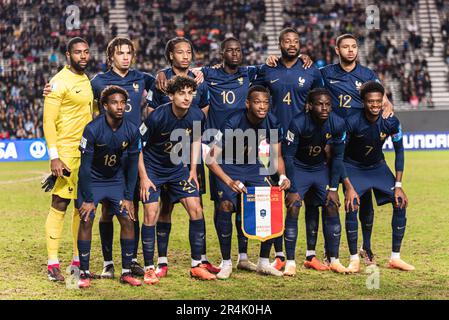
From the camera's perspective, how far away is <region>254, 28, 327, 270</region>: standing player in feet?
27.8

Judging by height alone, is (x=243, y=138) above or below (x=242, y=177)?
above

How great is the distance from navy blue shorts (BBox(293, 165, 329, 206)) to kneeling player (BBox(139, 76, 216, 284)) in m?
1.08

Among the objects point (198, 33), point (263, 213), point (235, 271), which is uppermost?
point (198, 33)

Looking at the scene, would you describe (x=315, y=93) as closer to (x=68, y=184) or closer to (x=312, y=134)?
(x=312, y=134)

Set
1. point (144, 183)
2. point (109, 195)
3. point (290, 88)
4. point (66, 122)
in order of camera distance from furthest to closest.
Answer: point (290, 88), point (66, 122), point (144, 183), point (109, 195)

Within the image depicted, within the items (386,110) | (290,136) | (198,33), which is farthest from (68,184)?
(198,33)

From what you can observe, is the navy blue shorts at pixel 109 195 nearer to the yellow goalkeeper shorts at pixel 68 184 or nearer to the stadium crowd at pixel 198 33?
the yellow goalkeeper shorts at pixel 68 184

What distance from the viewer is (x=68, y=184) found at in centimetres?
782

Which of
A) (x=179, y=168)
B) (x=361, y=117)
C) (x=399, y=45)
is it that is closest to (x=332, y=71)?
(x=361, y=117)

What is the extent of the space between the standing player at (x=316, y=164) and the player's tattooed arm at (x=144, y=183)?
4.67 feet

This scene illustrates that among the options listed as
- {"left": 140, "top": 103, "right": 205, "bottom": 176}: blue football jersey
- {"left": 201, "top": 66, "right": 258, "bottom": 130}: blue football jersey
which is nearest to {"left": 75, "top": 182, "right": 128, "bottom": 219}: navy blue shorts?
{"left": 140, "top": 103, "right": 205, "bottom": 176}: blue football jersey

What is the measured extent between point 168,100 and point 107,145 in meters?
1.25
